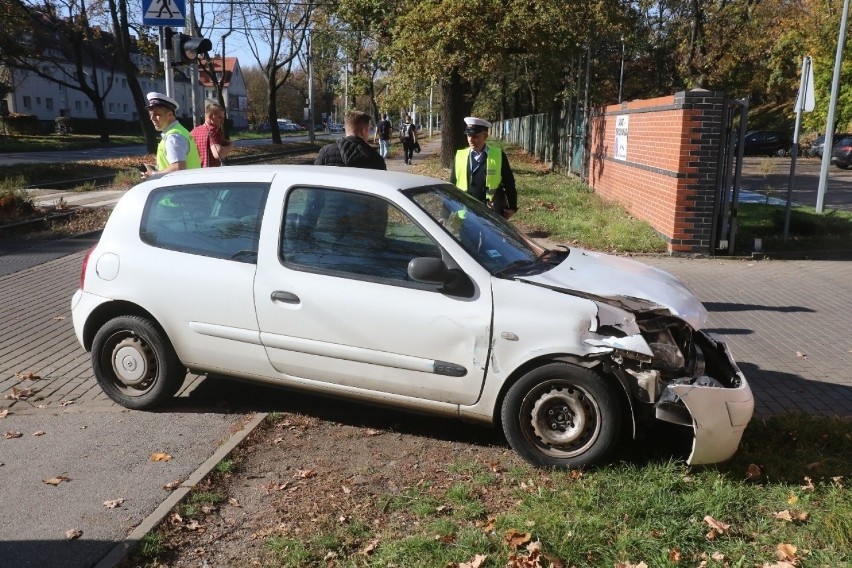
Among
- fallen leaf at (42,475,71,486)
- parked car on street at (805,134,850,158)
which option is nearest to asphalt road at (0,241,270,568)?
fallen leaf at (42,475,71,486)

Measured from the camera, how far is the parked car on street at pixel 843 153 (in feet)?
102

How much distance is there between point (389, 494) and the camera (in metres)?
4.10

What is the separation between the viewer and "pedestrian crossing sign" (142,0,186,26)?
10312 millimetres

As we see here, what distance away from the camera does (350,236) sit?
15.7ft

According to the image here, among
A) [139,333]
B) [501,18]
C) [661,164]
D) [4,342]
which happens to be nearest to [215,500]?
[139,333]

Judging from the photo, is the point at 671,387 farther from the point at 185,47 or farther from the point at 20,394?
the point at 185,47

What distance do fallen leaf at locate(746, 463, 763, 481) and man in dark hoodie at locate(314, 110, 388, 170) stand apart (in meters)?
3.74

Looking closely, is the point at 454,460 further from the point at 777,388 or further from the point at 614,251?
the point at 614,251

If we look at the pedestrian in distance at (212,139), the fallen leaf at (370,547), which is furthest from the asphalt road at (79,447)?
the pedestrian in distance at (212,139)

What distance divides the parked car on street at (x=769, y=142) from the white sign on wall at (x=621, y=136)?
27.7 metres

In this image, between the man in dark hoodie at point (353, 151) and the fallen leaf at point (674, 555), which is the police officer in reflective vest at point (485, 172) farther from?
the fallen leaf at point (674, 555)

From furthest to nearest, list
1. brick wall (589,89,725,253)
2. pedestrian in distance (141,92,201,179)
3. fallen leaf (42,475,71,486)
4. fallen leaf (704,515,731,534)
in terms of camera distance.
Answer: brick wall (589,89,725,253)
pedestrian in distance (141,92,201,179)
fallen leaf (42,475,71,486)
fallen leaf (704,515,731,534)

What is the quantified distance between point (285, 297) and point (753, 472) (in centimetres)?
283

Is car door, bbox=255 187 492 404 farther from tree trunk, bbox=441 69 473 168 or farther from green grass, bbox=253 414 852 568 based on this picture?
tree trunk, bbox=441 69 473 168
